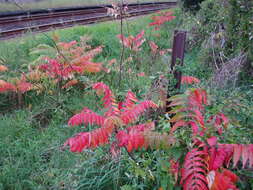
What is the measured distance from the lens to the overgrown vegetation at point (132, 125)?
1.85 m

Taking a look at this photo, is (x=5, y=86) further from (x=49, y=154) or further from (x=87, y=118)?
(x=87, y=118)

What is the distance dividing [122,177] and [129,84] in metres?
2.04

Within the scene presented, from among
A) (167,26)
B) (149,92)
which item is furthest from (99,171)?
(167,26)

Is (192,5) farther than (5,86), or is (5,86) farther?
(192,5)

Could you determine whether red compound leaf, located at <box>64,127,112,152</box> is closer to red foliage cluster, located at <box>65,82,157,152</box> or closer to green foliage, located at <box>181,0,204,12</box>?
red foliage cluster, located at <box>65,82,157,152</box>

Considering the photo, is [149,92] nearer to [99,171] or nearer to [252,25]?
[99,171]

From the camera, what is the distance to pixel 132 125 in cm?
293

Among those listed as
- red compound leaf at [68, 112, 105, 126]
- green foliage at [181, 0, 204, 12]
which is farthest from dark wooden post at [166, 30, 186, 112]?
green foliage at [181, 0, 204, 12]

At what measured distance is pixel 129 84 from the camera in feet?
13.7

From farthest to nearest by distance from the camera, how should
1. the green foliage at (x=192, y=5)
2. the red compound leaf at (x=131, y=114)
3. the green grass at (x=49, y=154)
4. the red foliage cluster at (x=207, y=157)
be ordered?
1. the green foliage at (x=192, y=5)
2. the green grass at (x=49, y=154)
3. the red compound leaf at (x=131, y=114)
4. the red foliage cluster at (x=207, y=157)

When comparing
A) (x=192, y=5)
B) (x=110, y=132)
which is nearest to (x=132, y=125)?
(x=110, y=132)

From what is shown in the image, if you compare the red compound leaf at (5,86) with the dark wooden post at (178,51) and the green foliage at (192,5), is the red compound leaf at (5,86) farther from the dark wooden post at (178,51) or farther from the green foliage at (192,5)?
the green foliage at (192,5)

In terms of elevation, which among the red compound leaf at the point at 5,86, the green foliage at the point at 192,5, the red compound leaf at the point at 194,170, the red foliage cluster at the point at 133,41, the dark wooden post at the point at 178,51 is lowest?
the red compound leaf at the point at 5,86

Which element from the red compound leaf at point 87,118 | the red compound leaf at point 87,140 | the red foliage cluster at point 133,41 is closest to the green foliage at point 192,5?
the red foliage cluster at point 133,41
